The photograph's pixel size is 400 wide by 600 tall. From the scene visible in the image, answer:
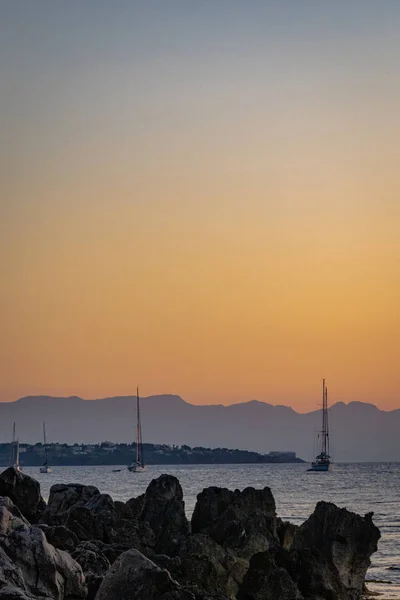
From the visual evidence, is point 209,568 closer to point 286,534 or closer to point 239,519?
point 239,519

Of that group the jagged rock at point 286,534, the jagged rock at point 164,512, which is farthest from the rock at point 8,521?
the jagged rock at point 286,534

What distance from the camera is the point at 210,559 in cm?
3738

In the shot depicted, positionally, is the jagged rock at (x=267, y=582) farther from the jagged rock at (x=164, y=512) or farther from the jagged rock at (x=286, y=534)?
the jagged rock at (x=286, y=534)

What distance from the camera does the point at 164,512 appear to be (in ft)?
159

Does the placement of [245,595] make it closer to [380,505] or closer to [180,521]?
[180,521]

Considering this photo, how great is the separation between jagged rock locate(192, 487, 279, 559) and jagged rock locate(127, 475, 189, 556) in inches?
41.8

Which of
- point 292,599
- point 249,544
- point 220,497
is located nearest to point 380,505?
point 220,497

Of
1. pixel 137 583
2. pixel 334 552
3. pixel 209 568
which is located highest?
pixel 137 583

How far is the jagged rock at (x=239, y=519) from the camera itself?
42344 millimetres

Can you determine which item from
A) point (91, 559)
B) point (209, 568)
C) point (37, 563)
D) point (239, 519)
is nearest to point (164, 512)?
point (239, 519)

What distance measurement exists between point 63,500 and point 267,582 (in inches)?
453

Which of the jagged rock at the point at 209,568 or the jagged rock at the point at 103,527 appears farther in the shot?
the jagged rock at the point at 103,527

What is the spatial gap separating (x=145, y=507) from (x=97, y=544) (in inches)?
539

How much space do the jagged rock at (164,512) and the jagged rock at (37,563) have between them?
1700 cm
